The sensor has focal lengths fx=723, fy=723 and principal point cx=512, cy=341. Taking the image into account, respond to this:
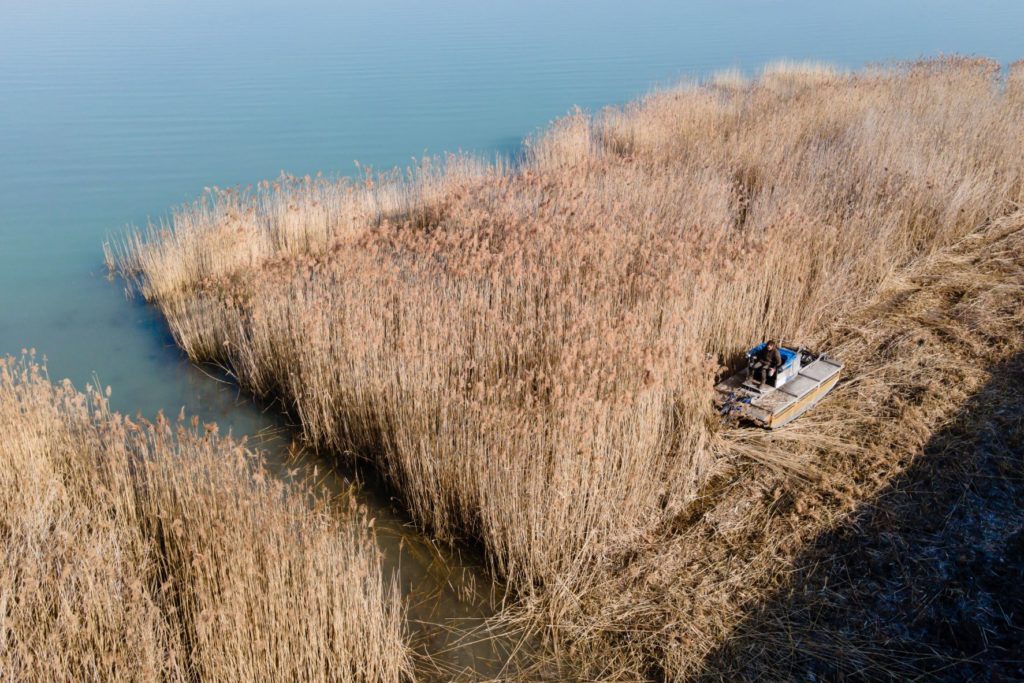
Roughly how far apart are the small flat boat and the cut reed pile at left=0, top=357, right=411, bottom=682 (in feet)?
9.64

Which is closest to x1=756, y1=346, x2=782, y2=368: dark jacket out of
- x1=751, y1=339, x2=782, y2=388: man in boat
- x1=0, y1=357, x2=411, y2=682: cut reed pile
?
x1=751, y1=339, x2=782, y2=388: man in boat

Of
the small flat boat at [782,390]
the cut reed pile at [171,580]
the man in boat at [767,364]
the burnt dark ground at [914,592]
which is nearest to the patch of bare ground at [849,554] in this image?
the burnt dark ground at [914,592]

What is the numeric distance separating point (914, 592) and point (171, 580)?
3894 mm

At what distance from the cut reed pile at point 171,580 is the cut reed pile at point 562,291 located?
3.76 ft

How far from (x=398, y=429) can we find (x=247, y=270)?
3686 mm

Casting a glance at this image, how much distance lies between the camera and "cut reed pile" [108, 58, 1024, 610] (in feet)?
14.4

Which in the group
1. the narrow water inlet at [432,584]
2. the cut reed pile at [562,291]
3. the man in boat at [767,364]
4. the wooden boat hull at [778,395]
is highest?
the cut reed pile at [562,291]

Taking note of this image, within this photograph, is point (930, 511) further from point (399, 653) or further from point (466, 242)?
point (466, 242)

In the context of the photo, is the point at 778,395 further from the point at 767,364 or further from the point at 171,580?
the point at 171,580

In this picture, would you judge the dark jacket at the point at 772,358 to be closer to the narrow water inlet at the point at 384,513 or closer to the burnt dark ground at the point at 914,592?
the burnt dark ground at the point at 914,592

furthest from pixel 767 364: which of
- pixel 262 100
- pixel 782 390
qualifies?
pixel 262 100

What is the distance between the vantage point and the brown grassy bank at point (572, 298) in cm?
429

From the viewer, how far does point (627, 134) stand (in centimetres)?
1180

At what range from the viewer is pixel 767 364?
18.5 ft
